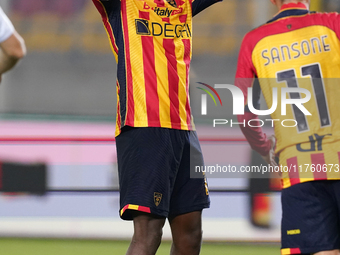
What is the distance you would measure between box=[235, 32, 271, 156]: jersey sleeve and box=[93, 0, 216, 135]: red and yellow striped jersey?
33cm

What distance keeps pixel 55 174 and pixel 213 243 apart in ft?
4.86

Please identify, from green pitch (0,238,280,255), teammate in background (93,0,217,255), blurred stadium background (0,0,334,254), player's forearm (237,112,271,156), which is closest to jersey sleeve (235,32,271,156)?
player's forearm (237,112,271,156)

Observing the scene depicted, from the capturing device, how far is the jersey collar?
1799 millimetres

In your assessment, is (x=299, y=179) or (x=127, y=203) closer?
(x=299, y=179)

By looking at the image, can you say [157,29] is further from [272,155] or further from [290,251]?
[290,251]

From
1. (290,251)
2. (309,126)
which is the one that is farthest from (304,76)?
(290,251)

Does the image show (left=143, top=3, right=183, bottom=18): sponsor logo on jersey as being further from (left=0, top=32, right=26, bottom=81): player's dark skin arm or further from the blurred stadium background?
the blurred stadium background

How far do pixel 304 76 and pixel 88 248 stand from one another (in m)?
2.71

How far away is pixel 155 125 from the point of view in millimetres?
2078

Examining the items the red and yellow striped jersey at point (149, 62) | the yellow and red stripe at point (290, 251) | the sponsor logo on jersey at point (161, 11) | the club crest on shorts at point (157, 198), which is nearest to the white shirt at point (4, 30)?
the red and yellow striped jersey at point (149, 62)

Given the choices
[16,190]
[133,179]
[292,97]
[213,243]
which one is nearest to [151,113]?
[133,179]

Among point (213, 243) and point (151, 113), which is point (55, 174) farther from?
point (151, 113)

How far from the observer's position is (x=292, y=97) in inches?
70.0

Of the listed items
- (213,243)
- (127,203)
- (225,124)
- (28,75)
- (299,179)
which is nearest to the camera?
(299,179)
